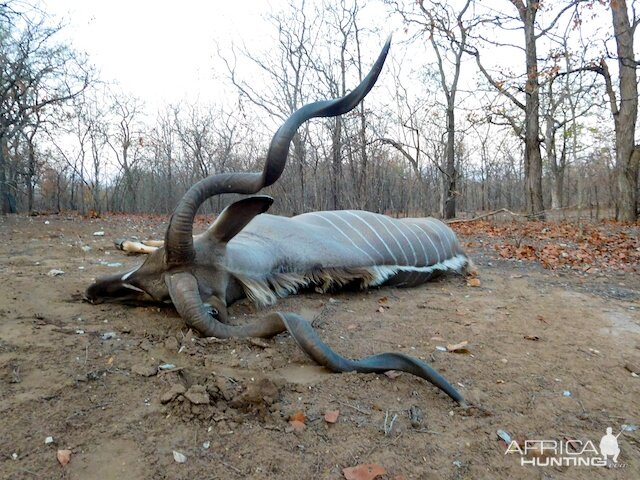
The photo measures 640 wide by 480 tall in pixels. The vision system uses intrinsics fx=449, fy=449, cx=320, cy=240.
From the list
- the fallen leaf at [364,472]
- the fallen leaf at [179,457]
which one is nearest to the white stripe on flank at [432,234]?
the fallen leaf at [364,472]

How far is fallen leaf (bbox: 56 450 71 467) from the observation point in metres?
1.25

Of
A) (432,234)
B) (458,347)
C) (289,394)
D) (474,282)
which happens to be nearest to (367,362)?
(289,394)

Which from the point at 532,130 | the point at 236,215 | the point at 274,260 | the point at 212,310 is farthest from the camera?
the point at 532,130

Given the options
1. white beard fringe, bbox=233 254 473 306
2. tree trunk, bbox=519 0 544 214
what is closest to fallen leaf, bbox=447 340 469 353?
white beard fringe, bbox=233 254 473 306

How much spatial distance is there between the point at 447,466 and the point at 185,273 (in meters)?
1.78

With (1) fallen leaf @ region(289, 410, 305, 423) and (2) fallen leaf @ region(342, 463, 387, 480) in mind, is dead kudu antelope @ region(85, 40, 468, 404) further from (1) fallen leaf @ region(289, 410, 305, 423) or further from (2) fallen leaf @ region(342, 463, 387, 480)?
(2) fallen leaf @ region(342, 463, 387, 480)

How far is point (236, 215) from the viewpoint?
111 inches

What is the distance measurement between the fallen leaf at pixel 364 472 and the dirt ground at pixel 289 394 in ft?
0.07

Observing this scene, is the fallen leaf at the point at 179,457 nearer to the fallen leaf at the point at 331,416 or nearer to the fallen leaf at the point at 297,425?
the fallen leaf at the point at 297,425

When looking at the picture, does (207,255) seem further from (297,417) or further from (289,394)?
(297,417)

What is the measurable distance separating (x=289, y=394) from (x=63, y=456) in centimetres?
75

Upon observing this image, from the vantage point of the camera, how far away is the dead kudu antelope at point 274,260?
7.40 feet

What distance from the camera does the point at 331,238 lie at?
3.87 meters

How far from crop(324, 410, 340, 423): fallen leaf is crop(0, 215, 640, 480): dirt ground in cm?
2
